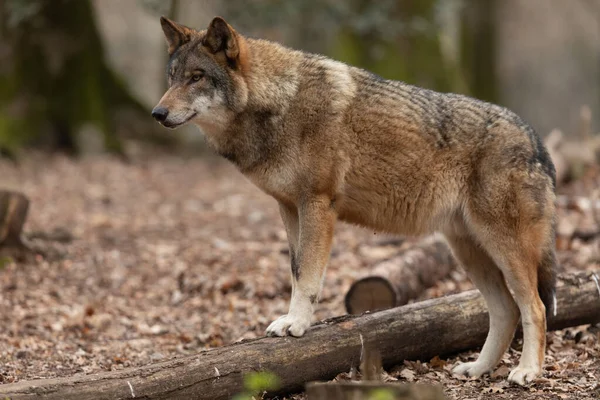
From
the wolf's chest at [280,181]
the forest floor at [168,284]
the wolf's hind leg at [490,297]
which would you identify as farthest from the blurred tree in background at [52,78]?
the wolf's hind leg at [490,297]

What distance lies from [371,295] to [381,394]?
4198mm

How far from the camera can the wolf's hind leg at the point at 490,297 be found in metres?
6.11

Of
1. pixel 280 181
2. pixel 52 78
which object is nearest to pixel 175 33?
pixel 280 181

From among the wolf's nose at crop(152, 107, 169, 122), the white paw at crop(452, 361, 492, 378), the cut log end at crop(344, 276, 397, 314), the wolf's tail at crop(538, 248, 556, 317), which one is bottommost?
the white paw at crop(452, 361, 492, 378)

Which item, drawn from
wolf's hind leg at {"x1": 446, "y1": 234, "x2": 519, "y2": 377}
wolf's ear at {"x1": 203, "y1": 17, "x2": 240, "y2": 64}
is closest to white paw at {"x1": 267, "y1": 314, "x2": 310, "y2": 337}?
wolf's hind leg at {"x1": 446, "y1": 234, "x2": 519, "y2": 377}

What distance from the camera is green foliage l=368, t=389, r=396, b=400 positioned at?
300cm

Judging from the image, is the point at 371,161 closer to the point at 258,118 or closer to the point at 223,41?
the point at 258,118

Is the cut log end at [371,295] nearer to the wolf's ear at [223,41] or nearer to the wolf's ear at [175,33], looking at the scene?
the wolf's ear at [223,41]

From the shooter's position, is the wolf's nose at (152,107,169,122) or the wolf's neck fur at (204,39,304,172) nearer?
the wolf's nose at (152,107,169,122)

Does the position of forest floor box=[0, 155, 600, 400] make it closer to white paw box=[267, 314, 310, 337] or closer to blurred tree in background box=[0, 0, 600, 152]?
white paw box=[267, 314, 310, 337]

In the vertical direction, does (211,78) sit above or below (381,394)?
above

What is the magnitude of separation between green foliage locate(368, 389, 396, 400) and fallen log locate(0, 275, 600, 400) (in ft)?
6.42

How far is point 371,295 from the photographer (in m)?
7.19

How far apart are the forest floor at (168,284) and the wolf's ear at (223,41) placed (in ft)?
8.95
